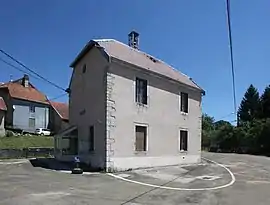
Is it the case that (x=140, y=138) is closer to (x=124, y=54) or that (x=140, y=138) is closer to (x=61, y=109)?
(x=124, y=54)

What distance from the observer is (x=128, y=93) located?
877 inches

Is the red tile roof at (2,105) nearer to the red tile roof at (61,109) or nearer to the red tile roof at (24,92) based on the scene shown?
the red tile roof at (24,92)

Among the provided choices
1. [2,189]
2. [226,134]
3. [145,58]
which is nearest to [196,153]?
[145,58]

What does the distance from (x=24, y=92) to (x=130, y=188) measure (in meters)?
40.9

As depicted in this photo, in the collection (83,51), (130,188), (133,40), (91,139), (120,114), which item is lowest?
(130,188)

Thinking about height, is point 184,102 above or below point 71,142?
above

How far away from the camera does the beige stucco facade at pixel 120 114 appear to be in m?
20.9

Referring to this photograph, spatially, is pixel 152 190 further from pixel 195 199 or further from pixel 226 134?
pixel 226 134

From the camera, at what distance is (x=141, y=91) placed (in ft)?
77.4

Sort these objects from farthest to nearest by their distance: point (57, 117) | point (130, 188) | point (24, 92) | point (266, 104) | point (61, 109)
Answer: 1. point (266, 104)
2. point (61, 109)
3. point (57, 117)
4. point (24, 92)
5. point (130, 188)

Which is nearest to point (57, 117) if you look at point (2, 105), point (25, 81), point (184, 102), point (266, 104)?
point (25, 81)

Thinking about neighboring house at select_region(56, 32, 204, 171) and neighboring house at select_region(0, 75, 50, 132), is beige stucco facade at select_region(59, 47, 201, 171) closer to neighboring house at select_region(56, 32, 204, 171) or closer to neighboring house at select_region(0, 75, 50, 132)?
neighboring house at select_region(56, 32, 204, 171)

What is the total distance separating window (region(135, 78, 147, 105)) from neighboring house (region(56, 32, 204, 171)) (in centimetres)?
6

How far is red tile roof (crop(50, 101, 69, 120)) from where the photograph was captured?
177 feet
